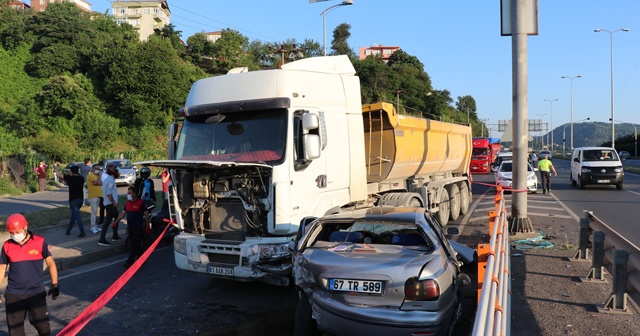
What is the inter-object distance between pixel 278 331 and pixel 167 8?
114613 mm

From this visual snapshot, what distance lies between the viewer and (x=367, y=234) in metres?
5.81

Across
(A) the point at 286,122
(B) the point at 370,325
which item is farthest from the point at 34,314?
(A) the point at 286,122

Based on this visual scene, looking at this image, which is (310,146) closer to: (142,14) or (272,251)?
(272,251)

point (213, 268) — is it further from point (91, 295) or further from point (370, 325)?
point (370, 325)

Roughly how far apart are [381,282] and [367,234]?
1.27 m

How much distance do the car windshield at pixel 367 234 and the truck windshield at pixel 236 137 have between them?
5.22ft

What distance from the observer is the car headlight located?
21.9 feet

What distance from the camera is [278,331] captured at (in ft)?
19.3

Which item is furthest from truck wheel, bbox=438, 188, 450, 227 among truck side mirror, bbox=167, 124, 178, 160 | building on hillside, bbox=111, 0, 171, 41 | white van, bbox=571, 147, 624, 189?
building on hillside, bbox=111, 0, 171, 41

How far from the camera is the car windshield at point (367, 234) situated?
5.34 metres

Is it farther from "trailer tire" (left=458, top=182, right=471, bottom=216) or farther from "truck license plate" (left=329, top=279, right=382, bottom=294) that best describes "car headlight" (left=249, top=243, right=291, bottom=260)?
"trailer tire" (left=458, top=182, right=471, bottom=216)

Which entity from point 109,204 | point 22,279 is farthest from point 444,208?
point 22,279

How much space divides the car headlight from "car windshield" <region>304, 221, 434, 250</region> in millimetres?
1074

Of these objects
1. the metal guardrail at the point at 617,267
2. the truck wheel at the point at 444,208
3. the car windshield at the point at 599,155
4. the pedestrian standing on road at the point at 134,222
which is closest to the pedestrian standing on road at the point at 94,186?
the pedestrian standing on road at the point at 134,222
